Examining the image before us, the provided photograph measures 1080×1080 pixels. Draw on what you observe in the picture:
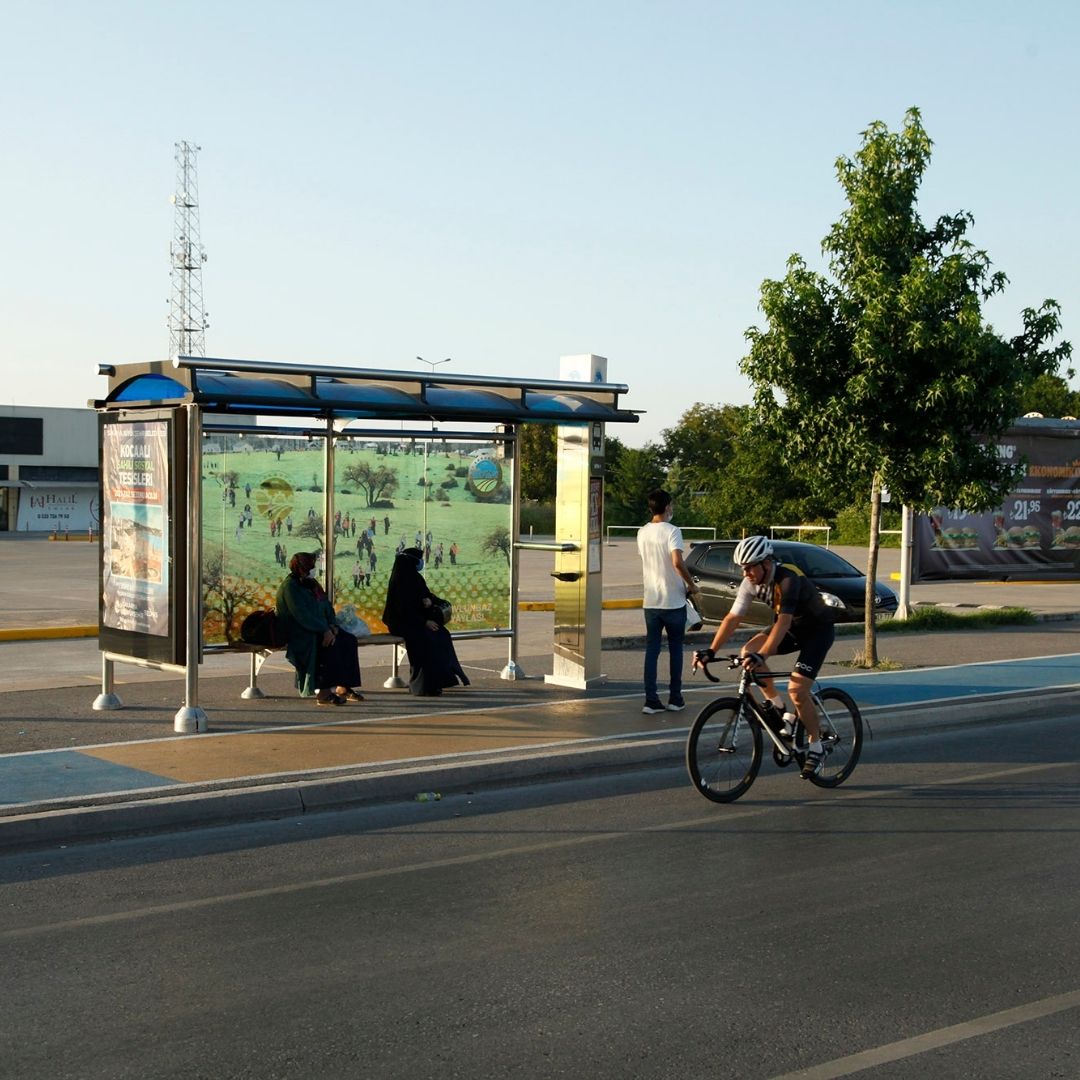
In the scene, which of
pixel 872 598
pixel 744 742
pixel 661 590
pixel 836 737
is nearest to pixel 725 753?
pixel 744 742

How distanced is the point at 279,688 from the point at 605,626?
28.6 ft

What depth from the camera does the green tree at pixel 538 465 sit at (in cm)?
7594

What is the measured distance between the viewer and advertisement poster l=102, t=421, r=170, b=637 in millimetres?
12117

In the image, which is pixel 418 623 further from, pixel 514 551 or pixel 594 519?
pixel 594 519

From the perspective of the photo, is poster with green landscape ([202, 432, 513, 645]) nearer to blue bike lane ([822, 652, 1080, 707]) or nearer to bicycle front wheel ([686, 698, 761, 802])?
blue bike lane ([822, 652, 1080, 707])

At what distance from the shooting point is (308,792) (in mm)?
9656

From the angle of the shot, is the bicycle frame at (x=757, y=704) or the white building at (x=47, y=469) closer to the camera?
the bicycle frame at (x=757, y=704)

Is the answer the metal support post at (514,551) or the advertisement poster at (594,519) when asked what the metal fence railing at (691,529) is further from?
the advertisement poster at (594,519)

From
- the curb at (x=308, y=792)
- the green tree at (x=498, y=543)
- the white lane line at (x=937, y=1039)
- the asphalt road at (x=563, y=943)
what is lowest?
the white lane line at (x=937, y=1039)

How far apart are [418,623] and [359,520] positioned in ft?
4.25

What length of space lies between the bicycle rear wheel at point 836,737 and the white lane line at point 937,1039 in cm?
434

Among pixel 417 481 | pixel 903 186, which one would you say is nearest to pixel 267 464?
pixel 417 481

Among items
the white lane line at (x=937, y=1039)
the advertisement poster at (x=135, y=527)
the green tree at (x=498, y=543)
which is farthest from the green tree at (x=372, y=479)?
the white lane line at (x=937, y=1039)

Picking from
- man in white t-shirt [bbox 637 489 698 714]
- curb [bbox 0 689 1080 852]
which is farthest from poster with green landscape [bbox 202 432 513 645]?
curb [bbox 0 689 1080 852]
